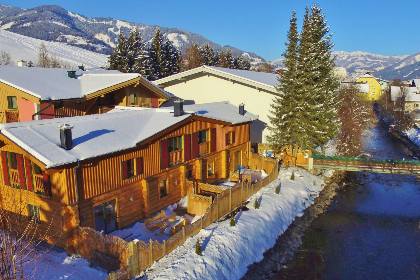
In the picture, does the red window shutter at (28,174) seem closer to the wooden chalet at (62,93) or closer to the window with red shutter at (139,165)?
the window with red shutter at (139,165)

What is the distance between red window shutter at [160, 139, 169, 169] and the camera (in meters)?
19.7

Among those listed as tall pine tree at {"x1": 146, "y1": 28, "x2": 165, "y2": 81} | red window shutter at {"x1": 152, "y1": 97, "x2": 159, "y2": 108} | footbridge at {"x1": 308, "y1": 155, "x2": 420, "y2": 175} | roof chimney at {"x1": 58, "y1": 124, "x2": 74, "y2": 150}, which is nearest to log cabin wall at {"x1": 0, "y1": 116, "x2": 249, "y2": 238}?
roof chimney at {"x1": 58, "y1": 124, "x2": 74, "y2": 150}

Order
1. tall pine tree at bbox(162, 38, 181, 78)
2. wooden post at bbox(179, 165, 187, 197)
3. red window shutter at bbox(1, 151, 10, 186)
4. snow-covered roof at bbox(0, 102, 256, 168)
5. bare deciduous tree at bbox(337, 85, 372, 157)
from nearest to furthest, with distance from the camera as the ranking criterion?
1. snow-covered roof at bbox(0, 102, 256, 168)
2. red window shutter at bbox(1, 151, 10, 186)
3. wooden post at bbox(179, 165, 187, 197)
4. bare deciduous tree at bbox(337, 85, 372, 157)
5. tall pine tree at bbox(162, 38, 181, 78)

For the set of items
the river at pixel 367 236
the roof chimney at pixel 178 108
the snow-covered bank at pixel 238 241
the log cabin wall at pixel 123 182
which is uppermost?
the roof chimney at pixel 178 108

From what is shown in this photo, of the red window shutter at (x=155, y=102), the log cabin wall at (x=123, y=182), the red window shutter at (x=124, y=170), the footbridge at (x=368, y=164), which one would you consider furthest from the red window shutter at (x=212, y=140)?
the footbridge at (x=368, y=164)

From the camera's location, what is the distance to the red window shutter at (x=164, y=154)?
19734mm

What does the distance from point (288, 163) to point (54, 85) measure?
2180 cm

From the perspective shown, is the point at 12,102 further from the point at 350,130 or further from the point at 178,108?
the point at 350,130

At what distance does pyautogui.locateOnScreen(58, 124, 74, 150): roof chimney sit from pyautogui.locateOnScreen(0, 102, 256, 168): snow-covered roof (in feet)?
0.79

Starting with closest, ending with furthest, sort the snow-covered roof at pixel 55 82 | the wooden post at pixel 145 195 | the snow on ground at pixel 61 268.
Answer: the snow on ground at pixel 61 268
the wooden post at pixel 145 195
the snow-covered roof at pixel 55 82

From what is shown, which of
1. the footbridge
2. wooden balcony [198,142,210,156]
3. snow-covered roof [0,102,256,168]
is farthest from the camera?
the footbridge

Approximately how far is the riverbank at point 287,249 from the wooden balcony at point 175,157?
7830 millimetres

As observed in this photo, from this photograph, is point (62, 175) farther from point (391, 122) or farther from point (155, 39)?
point (391, 122)

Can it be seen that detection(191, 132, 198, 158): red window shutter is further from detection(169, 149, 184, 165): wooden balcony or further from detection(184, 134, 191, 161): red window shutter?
detection(169, 149, 184, 165): wooden balcony
